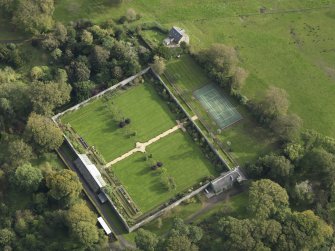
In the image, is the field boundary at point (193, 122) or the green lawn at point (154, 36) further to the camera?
the green lawn at point (154, 36)

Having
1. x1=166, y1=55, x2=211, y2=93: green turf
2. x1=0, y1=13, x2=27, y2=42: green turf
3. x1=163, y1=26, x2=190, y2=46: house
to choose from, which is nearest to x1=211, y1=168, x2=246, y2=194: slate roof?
x1=166, y1=55, x2=211, y2=93: green turf

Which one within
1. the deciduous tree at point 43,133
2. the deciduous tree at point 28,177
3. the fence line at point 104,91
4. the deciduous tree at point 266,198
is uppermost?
the fence line at point 104,91

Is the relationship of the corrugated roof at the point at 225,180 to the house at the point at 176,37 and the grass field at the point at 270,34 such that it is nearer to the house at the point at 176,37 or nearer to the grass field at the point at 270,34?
the grass field at the point at 270,34

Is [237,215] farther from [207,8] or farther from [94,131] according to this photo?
[207,8]

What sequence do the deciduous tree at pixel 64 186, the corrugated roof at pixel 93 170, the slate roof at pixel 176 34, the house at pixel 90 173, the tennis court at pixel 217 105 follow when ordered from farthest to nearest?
the slate roof at pixel 176 34, the tennis court at pixel 217 105, the corrugated roof at pixel 93 170, the house at pixel 90 173, the deciduous tree at pixel 64 186

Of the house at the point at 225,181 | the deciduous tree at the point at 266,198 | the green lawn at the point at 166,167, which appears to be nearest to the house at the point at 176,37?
Answer: the green lawn at the point at 166,167

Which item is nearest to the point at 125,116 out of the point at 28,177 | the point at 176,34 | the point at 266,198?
the point at 176,34

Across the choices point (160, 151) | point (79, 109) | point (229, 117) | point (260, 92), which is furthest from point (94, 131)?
point (260, 92)

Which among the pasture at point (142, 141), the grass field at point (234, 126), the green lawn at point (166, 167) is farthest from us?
the grass field at point (234, 126)
